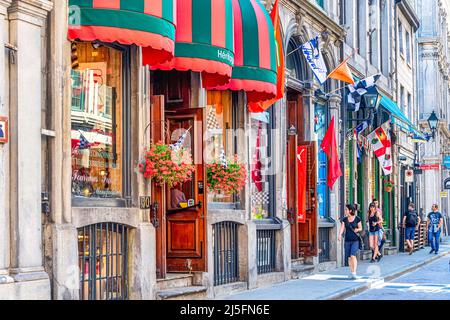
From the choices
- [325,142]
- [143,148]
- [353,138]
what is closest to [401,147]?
[353,138]

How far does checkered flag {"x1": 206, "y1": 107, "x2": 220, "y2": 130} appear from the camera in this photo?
16795 mm

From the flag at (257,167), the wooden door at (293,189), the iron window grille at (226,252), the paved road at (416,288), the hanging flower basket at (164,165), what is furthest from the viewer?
the wooden door at (293,189)

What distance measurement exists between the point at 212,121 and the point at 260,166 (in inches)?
107

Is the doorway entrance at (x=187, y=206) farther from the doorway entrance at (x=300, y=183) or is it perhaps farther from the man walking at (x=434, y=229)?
the man walking at (x=434, y=229)

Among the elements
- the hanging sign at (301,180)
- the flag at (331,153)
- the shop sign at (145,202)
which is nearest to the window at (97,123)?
the shop sign at (145,202)

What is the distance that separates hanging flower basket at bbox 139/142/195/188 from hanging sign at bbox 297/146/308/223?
23.8 feet

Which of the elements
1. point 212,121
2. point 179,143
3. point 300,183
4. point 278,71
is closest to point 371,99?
point 300,183

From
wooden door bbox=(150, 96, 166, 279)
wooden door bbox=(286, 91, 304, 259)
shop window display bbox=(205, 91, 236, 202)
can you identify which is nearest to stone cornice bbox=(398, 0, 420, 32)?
wooden door bbox=(286, 91, 304, 259)

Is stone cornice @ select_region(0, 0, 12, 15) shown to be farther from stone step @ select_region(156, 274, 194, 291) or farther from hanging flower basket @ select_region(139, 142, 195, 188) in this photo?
stone step @ select_region(156, 274, 194, 291)

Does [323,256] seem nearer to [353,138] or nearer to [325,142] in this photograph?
[325,142]

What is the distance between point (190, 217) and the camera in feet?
50.3

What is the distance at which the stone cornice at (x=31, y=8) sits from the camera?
35.7ft

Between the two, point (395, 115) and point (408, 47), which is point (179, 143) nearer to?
point (395, 115)

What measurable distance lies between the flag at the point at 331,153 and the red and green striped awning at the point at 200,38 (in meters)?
8.66
